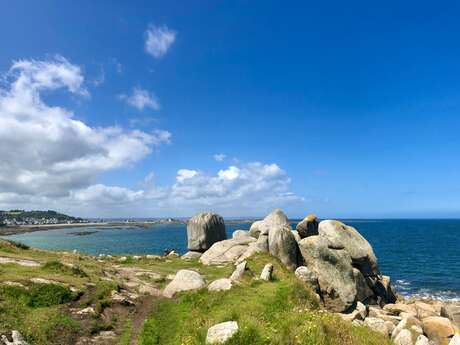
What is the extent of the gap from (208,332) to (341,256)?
22.1m

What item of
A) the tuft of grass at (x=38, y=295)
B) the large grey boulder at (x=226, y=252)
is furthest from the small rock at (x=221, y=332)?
the large grey boulder at (x=226, y=252)

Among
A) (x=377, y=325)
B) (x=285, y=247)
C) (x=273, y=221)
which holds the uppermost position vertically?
(x=273, y=221)

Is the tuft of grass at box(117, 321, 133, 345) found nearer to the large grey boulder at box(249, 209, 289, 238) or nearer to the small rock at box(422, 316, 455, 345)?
the small rock at box(422, 316, 455, 345)

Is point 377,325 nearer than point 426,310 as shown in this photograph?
Yes

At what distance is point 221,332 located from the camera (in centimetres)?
1515

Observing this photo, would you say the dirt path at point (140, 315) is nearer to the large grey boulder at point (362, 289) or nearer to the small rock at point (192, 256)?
the small rock at point (192, 256)

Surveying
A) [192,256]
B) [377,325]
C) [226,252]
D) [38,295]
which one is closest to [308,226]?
[226,252]

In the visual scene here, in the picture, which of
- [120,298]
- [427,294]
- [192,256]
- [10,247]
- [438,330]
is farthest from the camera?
[427,294]

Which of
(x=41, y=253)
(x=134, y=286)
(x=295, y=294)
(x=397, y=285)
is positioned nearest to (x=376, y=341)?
(x=295, y=294)

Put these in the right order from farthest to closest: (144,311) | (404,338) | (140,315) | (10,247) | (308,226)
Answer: (308,226) → (10,247) → (404,338) → (144,311) → (140,315)

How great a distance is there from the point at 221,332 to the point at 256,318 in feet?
9.44

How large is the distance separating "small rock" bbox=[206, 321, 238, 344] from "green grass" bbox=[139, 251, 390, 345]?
1.01 feet

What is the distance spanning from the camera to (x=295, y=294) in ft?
76.1

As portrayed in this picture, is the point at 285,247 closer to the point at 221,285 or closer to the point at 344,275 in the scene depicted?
the point at 344,275
